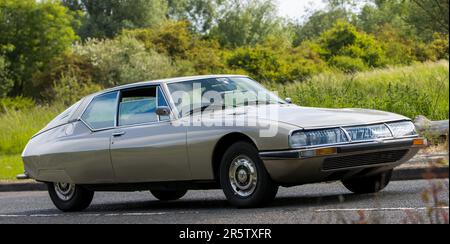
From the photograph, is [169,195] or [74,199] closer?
[74,199]

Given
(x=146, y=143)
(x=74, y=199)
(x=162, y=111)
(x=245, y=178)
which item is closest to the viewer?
(x=245, y=178)

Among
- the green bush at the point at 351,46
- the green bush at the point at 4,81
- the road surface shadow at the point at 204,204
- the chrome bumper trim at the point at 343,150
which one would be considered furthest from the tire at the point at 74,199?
the green bush at the point at 4,81

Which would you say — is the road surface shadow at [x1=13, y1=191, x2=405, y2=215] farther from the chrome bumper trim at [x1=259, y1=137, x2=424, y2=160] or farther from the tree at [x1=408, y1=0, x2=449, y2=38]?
the tree at [x1=408, y1=0, x2=449, y2=38]

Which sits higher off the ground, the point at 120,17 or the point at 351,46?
the point at 120,17

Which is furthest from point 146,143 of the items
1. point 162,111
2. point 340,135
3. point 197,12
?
point 197,12

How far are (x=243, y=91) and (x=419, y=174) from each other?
3331 millimetres

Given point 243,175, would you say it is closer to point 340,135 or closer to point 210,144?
point 210,144

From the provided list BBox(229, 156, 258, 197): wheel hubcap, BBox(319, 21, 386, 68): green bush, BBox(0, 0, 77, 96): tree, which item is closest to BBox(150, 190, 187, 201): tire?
BBox(229, 156, 258, 197): wheel hubcap

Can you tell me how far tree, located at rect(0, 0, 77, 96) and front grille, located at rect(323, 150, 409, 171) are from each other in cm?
5855

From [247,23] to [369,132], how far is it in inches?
2716

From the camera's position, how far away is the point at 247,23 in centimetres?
7775

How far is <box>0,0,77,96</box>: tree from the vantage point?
6638 centimetres

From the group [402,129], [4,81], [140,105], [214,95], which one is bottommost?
[4,81]

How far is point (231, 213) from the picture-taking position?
366 inches
